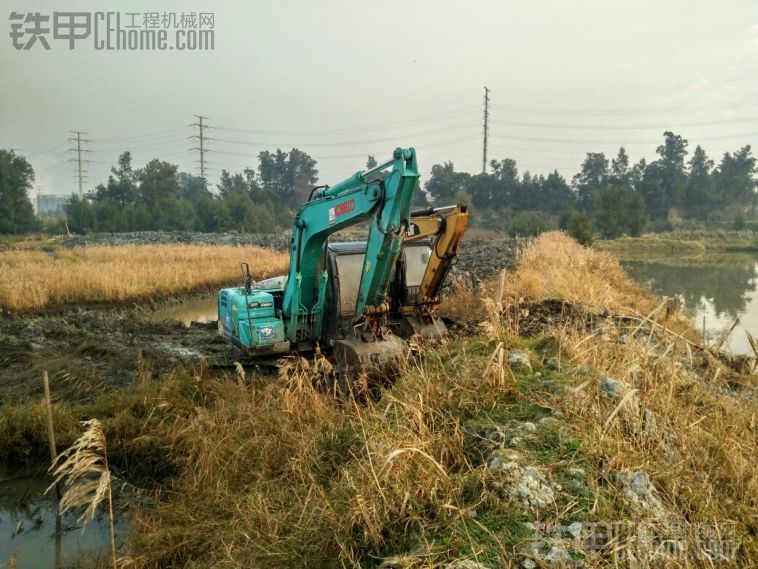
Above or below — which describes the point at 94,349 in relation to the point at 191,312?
above

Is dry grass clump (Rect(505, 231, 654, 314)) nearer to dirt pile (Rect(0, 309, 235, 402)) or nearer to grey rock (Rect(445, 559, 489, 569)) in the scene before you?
dirt pile (Rect(0, 309, 235, 402))

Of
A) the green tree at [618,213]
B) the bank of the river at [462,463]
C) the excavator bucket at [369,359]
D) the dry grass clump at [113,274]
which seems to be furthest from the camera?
the green tree at [618,213]

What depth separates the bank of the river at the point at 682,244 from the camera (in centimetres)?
3891

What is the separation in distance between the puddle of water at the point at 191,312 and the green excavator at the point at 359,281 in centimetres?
687

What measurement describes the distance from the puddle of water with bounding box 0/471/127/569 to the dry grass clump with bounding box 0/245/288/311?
9.70m

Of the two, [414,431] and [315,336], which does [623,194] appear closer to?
[315,336]

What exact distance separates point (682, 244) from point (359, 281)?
136 ft

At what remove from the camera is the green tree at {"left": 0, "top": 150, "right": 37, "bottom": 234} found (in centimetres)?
4797

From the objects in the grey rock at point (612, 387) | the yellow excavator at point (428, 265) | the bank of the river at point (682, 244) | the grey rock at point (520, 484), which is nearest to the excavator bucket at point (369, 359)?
the yellow excavator at point (428, 265)

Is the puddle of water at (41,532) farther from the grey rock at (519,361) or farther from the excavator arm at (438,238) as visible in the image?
the excavator arm at (438,238)

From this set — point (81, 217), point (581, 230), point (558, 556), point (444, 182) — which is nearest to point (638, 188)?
point (444, 182)

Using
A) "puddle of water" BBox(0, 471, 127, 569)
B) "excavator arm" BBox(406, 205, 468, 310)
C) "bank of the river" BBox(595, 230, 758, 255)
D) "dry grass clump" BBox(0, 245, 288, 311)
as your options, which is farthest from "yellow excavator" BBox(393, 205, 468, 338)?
"bank of the river" BBox(595, 230, 758, 255)

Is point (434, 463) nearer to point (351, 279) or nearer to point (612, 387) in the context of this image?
point (612, 387)

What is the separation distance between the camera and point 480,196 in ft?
205
